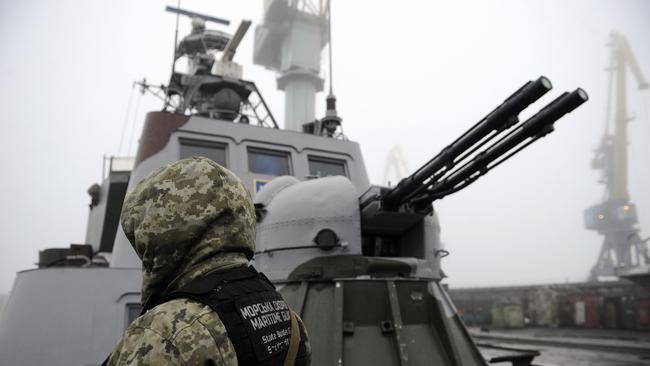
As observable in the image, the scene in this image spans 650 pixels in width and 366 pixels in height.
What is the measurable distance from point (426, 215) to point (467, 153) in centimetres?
102

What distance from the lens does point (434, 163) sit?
4.05 metres

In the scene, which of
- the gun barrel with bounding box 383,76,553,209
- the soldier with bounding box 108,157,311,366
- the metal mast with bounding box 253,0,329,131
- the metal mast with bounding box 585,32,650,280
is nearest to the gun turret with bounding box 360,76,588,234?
the gun barrel with bounding box 383,76,553,209

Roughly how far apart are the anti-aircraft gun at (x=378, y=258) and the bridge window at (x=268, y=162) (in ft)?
7.22

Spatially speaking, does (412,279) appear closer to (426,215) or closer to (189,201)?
(426,215)

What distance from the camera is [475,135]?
3.81 meters

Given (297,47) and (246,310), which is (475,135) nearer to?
(246,310)

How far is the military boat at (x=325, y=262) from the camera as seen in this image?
3969mm

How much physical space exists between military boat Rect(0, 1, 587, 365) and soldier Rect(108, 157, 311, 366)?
2651mm

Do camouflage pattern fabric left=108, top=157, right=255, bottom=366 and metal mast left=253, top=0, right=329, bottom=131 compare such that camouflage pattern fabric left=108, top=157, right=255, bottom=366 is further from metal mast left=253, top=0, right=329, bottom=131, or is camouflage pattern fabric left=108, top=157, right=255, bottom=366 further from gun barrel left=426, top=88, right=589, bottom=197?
metal mast left=253, top=0, right=329, bottom=131

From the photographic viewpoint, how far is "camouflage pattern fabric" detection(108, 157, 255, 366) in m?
1.13

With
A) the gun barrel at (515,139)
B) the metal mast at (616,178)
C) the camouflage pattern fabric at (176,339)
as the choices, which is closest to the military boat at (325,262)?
the gun barrel at (515,139)

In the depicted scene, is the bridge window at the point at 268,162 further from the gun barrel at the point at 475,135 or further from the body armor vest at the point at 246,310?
the body armor vest at the point at 246,310

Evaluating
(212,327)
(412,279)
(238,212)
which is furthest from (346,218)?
(212,327)

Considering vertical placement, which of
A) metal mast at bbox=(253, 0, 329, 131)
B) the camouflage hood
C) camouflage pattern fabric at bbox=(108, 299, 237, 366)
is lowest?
camouflage pattern fabric at bbox=(108, 299, 237, 366)
